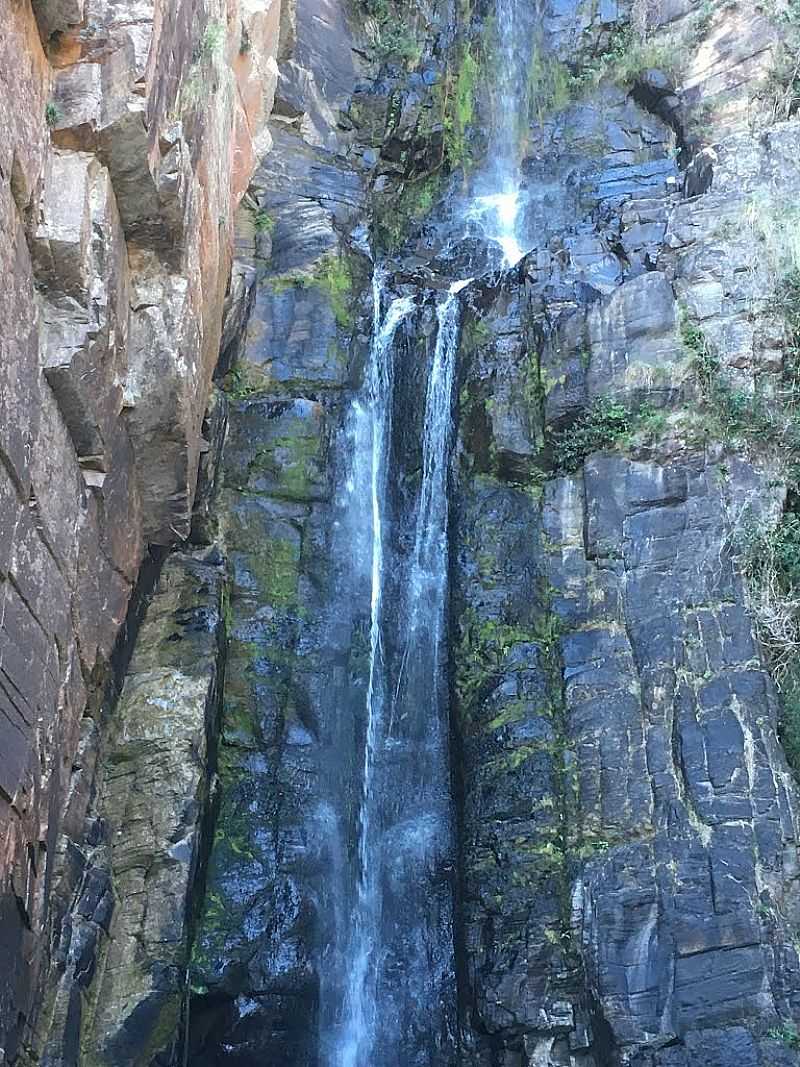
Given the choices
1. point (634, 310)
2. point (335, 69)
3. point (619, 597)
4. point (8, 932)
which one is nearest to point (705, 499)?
point (619, 597)

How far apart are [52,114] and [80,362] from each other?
1.95 metres

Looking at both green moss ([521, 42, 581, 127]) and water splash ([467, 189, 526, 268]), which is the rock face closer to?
Result: water splash ([467, 189, 526, 268])

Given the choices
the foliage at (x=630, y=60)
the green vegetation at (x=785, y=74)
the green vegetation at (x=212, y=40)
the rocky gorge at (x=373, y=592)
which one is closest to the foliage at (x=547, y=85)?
the foliage at (x=630, y=60)

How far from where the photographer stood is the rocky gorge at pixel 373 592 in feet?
28.9

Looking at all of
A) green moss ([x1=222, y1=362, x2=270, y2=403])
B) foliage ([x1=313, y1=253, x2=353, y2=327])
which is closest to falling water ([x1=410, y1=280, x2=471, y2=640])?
foliage ([x1=313, y1=253, x2=353, y2=327])

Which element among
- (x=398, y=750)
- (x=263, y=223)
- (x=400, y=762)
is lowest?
(x=400, y=762)

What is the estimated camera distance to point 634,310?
42.2ft

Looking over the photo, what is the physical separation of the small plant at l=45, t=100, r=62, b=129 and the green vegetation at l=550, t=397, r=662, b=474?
6.38 m

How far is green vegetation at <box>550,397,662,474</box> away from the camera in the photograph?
1215cm

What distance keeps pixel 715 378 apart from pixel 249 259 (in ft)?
21.0

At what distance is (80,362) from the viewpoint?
858cm

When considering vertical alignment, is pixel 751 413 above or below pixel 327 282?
below

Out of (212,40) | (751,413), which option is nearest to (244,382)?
(212,40)

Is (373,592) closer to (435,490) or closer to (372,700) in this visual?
(372,700)
